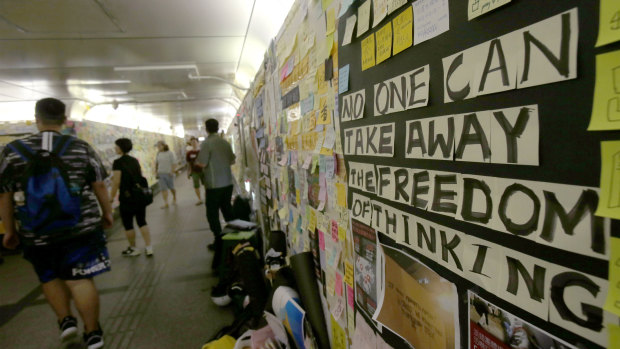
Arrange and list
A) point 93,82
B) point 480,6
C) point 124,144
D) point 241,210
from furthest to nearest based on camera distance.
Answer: point 93,82, point 241,210, point 124,144, point 480,6

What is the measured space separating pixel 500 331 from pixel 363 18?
82 centimetres

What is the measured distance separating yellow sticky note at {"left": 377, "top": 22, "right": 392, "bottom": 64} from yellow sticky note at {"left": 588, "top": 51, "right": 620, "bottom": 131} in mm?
464

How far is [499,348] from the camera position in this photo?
508 mm

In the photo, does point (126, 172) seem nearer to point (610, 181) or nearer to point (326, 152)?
point (326, 152)

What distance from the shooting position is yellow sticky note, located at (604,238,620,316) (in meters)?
0.34

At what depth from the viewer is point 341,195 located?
1.11 metres

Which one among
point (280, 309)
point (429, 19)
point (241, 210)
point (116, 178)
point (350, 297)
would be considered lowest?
point (280, 309)

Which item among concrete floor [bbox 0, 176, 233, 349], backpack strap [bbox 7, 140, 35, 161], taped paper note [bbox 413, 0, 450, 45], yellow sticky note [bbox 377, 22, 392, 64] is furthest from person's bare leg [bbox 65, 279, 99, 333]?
taped paper note [bbox 413, 0, 450, 45]

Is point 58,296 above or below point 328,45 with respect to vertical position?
below

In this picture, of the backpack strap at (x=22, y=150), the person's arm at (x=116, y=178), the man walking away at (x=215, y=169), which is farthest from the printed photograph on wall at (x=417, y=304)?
the person's arm at (x=116, y=178)

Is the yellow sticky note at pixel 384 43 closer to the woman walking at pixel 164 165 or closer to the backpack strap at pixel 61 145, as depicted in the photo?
the backpack strap at pixel 61 145

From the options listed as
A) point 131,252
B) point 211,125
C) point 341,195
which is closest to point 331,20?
point 341,195

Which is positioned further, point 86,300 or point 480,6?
point 86,300

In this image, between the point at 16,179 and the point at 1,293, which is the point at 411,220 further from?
the point at 1,293
